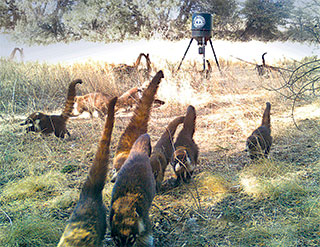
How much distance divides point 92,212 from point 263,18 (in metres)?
19.0

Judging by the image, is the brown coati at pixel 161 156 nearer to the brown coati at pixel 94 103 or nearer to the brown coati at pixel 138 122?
the brown coati at pixel 138 122

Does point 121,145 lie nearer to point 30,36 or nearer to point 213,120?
point 213,120

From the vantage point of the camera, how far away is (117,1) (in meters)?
17.1

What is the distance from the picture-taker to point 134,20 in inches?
704

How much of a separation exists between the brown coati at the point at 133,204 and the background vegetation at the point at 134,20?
15.3 meters

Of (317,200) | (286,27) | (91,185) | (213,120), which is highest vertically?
(286,27)

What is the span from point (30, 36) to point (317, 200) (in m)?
16.3

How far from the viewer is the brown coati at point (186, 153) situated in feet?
10.6

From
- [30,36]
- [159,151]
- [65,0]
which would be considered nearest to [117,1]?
[65,0]

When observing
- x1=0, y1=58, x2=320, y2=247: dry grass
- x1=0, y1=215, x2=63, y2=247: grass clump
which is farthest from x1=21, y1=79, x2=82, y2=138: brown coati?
x1=0, y1=215, x2=63, y2=247: grass clump

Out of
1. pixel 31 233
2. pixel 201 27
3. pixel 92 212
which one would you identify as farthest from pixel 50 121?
pixel 201 27

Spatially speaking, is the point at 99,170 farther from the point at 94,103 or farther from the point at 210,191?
the point at 94,103

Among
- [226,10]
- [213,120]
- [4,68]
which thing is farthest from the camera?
[226,10]

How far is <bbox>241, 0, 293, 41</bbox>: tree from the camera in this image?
58.7ft
